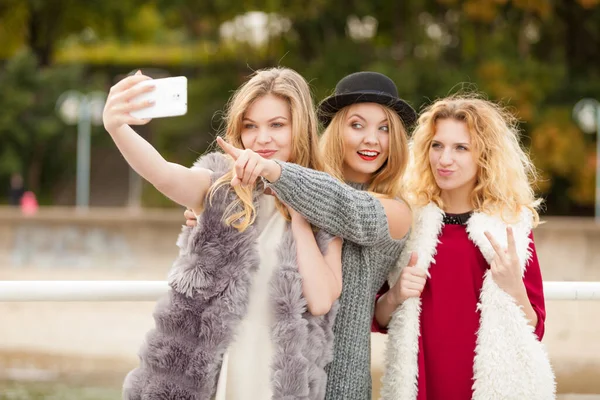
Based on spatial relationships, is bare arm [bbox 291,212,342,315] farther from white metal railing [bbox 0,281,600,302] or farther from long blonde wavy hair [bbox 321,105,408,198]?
white metal railing [bbox 0,281,600,302]

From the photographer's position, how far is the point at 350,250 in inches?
103

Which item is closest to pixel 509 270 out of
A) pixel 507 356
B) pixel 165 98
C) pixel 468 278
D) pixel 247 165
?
pixel 468 278

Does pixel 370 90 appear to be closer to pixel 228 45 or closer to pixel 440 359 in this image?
pixel 440 359

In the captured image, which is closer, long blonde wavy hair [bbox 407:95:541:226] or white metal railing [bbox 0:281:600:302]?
white metal railing [bbox 0:281:600:302]

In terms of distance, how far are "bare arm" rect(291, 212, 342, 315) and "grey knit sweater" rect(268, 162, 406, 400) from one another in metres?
0.06

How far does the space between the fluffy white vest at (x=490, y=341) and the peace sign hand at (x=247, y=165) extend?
741 mm

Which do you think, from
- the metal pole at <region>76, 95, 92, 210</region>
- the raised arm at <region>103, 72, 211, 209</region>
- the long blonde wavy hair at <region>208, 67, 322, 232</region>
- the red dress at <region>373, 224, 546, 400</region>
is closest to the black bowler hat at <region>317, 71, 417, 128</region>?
the long blonde wavy hair at <region>208, 67, 322, 232</region>

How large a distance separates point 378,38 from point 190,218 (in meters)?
24.5

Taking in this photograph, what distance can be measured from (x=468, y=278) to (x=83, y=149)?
2441 cm

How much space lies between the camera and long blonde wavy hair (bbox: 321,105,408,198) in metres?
2.71

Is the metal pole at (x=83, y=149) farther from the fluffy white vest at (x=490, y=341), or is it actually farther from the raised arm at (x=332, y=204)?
the raised arm at (x=332, y=204)

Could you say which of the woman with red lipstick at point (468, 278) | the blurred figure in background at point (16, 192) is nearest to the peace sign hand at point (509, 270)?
the woman with red lipstick at point (468, 278)

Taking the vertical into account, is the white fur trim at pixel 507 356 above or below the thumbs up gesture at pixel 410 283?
below

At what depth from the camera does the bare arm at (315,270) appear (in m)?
2.38
